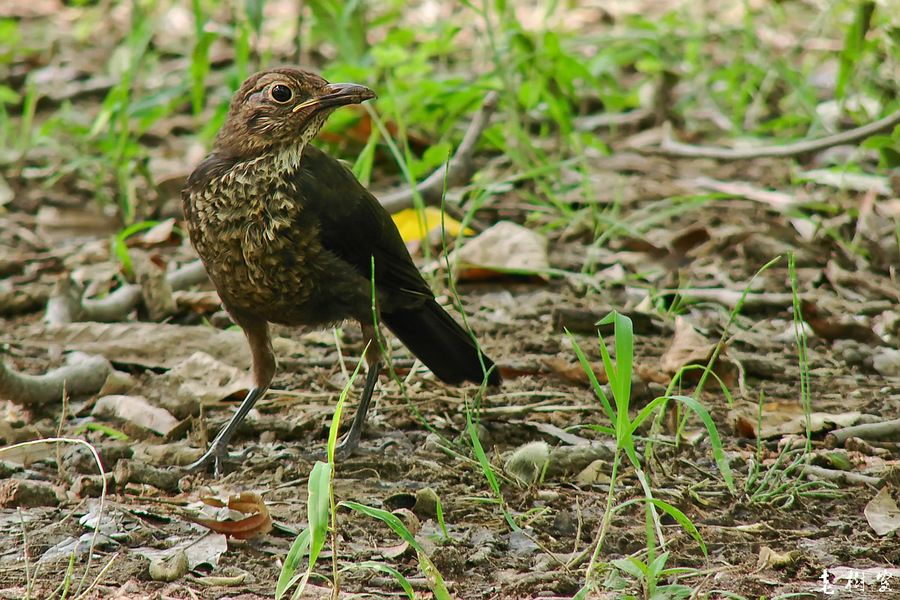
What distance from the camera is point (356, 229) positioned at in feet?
11.7

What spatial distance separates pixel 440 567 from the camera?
2615 mm

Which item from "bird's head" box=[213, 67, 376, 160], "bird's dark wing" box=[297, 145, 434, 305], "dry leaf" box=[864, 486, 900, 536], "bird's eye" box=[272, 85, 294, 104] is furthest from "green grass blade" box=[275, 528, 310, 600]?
"bird's eye" box=[272, 85, 294, 104]

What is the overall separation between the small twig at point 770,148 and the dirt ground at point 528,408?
6.3 inches

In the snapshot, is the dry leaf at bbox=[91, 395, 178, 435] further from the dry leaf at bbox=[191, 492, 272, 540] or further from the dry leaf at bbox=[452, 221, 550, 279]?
the dry leaf at bbox=[452, 221, 550, 279]

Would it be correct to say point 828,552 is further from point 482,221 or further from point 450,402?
point 482,221

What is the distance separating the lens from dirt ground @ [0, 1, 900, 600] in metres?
2.65

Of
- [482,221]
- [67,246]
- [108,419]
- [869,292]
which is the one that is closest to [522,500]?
[108,419]

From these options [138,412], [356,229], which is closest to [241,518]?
[138,412]

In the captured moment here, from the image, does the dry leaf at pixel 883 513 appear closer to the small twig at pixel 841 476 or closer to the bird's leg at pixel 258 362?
the small twig at pixel 841 476

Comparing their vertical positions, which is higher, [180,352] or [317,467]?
[317,467]

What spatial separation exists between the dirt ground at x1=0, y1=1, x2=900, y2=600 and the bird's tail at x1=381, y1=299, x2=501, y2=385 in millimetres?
118

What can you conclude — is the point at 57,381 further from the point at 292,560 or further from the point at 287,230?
the point at 292,560

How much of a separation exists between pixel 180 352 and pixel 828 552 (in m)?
2.58

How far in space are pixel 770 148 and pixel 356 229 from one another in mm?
3086
